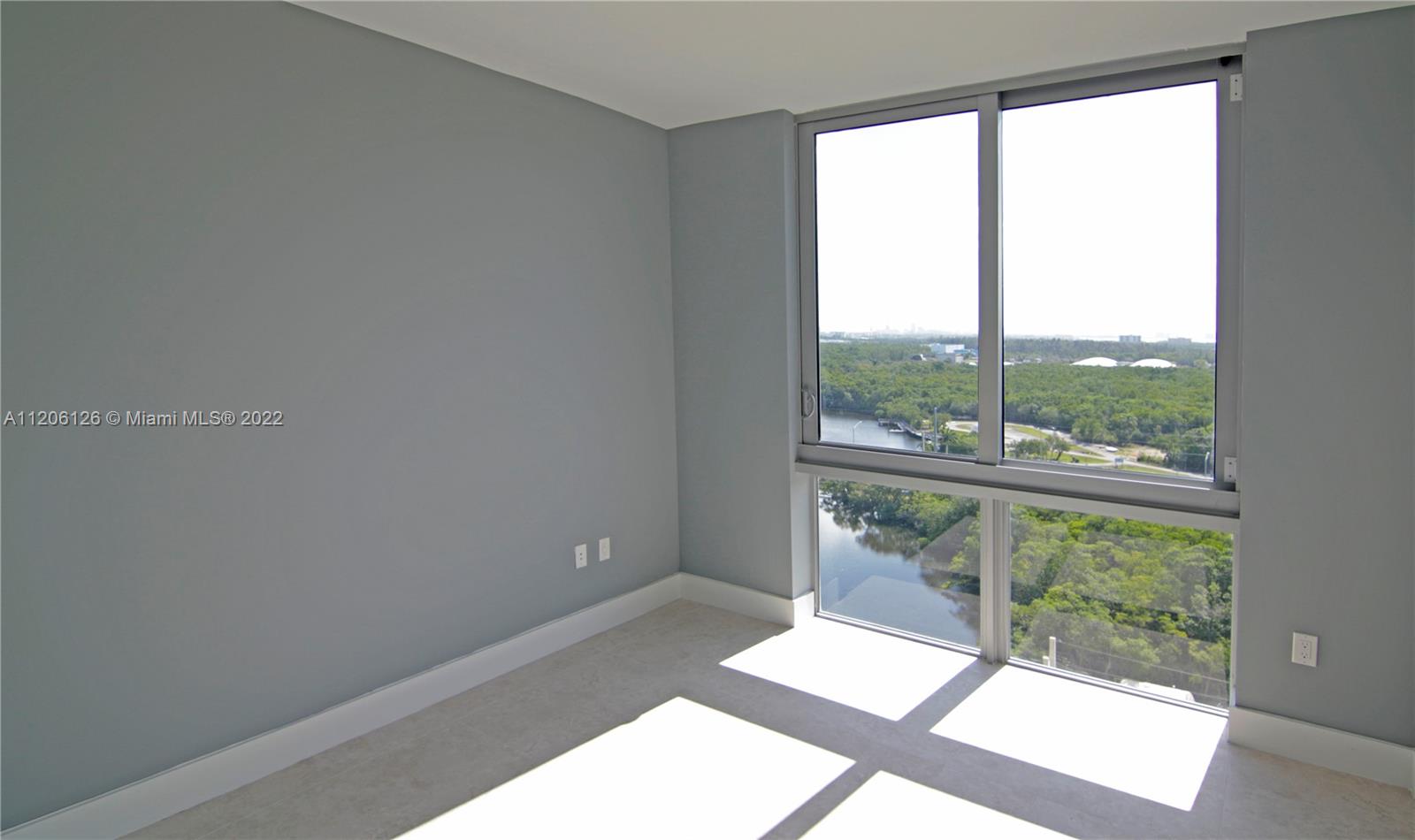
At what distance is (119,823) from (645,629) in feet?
7.04

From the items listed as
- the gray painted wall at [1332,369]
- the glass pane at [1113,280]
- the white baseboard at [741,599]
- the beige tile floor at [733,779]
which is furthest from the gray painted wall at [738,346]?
the gray painted wall at [1332,369]

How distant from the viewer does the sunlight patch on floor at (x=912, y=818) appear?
2.36 metres

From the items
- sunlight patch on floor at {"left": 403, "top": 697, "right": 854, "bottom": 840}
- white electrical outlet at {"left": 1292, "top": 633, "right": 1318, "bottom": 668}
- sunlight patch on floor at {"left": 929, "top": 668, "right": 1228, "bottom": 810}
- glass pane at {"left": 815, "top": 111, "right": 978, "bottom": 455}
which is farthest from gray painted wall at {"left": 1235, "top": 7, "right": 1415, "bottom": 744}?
sunlight patch on floor at {"left": 403, "top": 697, "right": 854, "bottom": 840}

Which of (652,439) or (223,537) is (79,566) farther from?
(652,439)

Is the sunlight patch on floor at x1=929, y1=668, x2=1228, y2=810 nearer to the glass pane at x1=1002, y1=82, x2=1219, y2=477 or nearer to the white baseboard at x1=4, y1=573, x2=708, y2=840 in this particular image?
the glass pane at x1=1002, y1=82, x2=1219, y2=477

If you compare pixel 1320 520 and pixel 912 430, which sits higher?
pixel 912 430

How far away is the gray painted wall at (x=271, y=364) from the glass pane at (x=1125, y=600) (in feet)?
6.67

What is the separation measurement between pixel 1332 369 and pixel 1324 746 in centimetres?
127

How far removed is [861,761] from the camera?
275 centimetres

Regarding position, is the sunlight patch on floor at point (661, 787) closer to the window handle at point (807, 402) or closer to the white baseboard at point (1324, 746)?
the white baseboard at point (1324, 746)

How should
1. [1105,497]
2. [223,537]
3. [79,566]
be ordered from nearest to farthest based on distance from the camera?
[79,566] < [223,537] < [1105,497]

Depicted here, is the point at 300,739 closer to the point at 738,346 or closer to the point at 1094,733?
the point at 738,346

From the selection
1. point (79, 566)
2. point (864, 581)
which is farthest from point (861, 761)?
point (79, 566)

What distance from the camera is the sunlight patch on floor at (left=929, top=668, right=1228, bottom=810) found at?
2.62 metres
